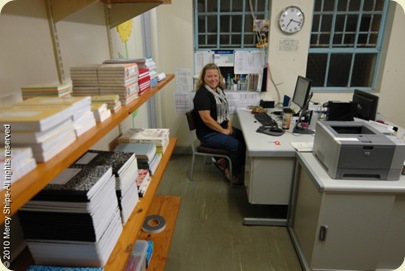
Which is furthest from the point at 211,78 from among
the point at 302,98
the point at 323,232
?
the point at 323,232

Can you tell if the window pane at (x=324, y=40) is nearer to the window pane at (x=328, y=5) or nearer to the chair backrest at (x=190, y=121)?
the window pane at (x=328, y=5)

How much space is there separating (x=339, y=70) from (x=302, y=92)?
1.26m

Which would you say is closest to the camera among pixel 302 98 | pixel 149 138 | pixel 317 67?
pixel 149 138

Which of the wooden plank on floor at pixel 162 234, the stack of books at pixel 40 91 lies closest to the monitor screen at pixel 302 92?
the wooden plank on floor at pixel 162 234

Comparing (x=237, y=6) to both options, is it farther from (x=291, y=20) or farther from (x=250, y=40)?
(x=291, y=20)

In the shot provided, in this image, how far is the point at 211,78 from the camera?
9.99 feet

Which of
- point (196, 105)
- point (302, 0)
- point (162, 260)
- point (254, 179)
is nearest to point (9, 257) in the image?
point (162, 260)

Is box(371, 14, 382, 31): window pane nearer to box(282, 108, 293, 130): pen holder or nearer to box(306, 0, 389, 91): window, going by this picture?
box(306, 0, 389, 91): window

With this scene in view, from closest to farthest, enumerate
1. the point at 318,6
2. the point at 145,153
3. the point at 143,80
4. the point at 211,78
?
the point at 143,80
the point at 145,153
the point at 211,78
the point at 318,6

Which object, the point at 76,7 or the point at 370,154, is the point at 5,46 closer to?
the point at 76,7

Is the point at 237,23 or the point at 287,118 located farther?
the point at 237,23

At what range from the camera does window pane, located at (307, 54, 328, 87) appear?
3660mm

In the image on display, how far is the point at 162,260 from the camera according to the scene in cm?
161

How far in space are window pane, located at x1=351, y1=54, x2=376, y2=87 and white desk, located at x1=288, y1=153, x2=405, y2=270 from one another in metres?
2.46
